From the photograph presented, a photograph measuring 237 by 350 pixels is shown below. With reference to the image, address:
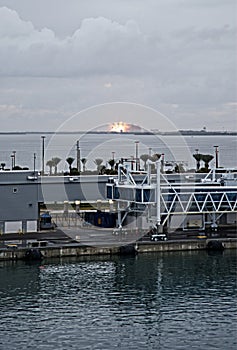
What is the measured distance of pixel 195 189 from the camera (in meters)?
37.3

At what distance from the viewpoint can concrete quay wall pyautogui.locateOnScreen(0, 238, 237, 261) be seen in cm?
3198

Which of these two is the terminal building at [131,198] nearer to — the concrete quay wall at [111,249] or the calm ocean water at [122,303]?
the concrete quay wall at [111,249]

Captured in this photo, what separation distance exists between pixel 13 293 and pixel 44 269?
168 inches

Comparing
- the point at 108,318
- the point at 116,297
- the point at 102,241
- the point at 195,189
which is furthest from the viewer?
the point at 195,189

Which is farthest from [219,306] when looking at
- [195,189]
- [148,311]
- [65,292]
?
[195,189]

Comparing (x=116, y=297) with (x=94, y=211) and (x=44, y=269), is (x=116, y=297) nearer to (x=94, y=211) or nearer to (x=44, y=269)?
(x=44, y=269)

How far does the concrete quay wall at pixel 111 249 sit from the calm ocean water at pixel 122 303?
0.44 meters

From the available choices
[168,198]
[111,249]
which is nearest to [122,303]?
[111,249]

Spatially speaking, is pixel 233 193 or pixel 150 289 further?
pixel 233 193

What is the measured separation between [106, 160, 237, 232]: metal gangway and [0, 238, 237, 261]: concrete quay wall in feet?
7.07

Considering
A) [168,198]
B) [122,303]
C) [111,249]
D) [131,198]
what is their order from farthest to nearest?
[131,198] < [168,198] < [111,249] < [122,303]

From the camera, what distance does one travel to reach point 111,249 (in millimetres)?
34062

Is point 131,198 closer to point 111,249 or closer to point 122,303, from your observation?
point 111,249

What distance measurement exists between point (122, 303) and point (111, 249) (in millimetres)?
8740
